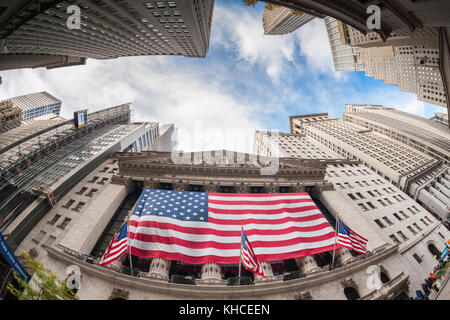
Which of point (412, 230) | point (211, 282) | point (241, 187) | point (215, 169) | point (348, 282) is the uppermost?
point (215, 169)

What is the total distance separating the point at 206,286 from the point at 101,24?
4256 cm

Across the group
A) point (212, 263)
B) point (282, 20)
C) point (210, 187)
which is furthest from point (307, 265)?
point (282, 20)

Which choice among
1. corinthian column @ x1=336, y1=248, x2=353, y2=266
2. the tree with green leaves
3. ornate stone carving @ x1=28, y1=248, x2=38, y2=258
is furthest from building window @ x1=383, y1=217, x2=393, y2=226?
ornate stone carving @ x1=28, y1=248, x2=38, y2=258

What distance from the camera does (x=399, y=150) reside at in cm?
6762

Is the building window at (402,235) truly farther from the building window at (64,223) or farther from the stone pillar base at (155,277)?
the building window at (64,223)

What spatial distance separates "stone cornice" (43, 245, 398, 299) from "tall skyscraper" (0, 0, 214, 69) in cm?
2353

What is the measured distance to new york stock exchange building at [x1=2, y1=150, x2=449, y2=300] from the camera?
14930 millimetres

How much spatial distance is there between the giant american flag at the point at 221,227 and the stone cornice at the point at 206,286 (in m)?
1.98

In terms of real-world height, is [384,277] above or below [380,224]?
below

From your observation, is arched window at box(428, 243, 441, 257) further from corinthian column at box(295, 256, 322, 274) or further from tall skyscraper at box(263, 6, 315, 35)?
tall skyscraper at box(263, 6, 315, 35)

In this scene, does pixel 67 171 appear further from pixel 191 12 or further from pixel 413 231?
pixel 413 231

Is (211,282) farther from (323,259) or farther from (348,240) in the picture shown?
(323,259)
